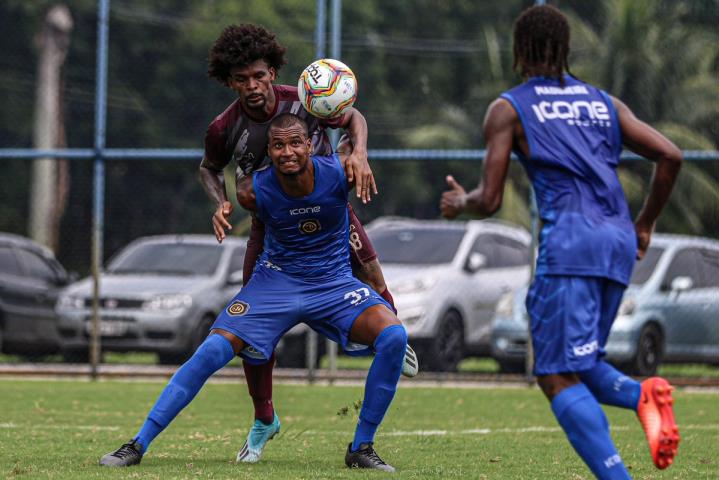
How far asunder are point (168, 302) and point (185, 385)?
9311 mm

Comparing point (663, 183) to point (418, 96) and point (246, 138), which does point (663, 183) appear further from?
point (418, 96)

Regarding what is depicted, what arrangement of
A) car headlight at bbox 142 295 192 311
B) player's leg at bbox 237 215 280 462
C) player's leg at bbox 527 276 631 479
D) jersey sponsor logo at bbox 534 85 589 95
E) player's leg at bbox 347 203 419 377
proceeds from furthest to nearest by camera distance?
car headlight at bbox 142 295 192 311 → player's leg at bbox 347 203 419 377 → player's leg at bbox 237 215 280 462 → jersey sponsor logo at bbox 534 85 589 95 → player's leg at bbox 527 276 631 479

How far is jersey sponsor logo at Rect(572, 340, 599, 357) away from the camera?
5383mm

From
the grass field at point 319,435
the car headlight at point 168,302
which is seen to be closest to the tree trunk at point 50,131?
the car headlight at point 168,302

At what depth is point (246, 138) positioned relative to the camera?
7.44m

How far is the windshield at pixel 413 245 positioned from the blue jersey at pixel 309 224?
27.7 ft

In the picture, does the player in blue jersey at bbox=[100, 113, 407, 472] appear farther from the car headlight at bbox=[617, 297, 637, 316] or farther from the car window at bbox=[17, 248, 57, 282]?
the car window at bbox=[17, 248, 57, 282]

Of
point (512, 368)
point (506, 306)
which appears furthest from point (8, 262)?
point (512, 368)

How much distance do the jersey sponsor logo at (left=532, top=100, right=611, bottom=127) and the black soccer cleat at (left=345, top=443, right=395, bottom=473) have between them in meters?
2.19

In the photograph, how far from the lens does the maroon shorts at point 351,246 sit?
758 centimetres

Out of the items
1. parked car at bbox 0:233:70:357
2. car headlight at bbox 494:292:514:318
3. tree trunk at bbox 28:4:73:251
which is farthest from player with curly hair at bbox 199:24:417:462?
tree trunk at bbox 28:4:73:251

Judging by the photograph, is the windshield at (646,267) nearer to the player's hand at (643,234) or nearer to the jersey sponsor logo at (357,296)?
the jersey sponsor logo at (357,296)

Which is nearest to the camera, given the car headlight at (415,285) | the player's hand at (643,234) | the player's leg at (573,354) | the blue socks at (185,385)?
the player's leg at (573,354)

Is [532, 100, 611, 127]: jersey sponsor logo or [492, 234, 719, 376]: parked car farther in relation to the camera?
[492, 234, 719, 376]: parked car
